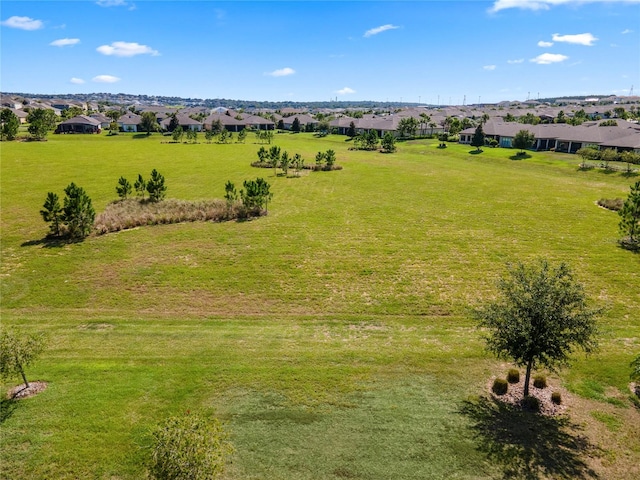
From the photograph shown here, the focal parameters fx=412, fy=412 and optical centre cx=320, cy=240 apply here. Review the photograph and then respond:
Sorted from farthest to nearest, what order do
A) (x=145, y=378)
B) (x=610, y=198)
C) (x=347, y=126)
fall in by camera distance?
(x=347, y=126)
(x=610, y=198)
(x=145, y=378)

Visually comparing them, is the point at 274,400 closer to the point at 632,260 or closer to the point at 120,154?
the point at 632,260

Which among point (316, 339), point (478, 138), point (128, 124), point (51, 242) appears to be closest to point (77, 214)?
point (51, 242)

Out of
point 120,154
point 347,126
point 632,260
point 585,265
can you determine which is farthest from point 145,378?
point 347,126

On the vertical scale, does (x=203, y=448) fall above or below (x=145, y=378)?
above

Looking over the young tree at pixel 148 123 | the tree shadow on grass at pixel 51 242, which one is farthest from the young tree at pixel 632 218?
the young tree at pixel 148 123

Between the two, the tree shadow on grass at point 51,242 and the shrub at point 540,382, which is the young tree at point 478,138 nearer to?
the tree shadow on grass at point 51,242

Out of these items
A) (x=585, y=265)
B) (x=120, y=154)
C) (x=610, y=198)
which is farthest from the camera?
(x=120, y=154)

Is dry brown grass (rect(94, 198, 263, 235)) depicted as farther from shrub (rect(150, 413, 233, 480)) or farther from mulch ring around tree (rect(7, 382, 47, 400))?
shrub (rect(150, 413, 233, 480))

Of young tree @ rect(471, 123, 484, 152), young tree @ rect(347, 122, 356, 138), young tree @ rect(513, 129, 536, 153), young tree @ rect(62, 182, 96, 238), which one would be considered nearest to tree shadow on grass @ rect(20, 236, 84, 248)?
young tree @ rect(62, 182, 96, 238)
